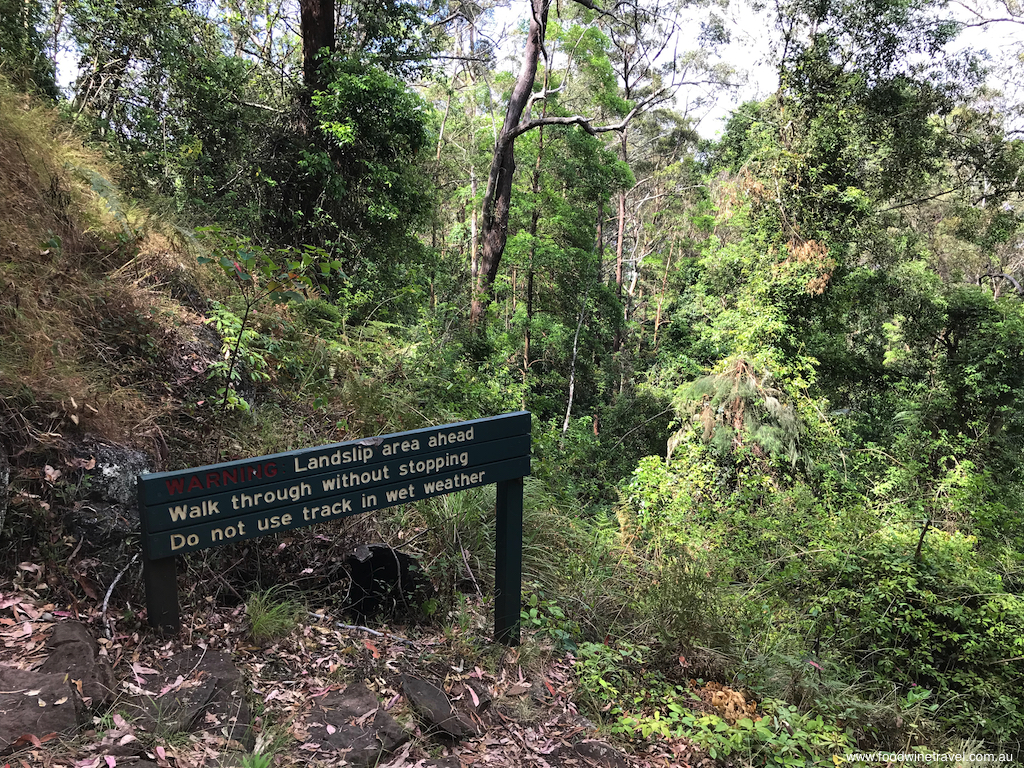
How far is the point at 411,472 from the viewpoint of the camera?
326 centimetres

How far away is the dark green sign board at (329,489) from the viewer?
104 inches

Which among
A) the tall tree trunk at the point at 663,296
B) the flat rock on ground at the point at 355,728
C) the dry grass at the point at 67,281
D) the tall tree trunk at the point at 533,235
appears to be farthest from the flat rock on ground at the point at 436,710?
the tall tree trunk at the point at 663,296

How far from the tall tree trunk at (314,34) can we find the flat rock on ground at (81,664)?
7608 millimetres

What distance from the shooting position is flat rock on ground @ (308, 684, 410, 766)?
8.78ft

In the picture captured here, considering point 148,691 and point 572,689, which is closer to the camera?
point 148,691

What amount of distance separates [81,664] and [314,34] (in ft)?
27.0

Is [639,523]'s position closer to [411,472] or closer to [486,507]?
[486,507]

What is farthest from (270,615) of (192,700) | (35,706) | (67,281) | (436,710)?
(67,281)

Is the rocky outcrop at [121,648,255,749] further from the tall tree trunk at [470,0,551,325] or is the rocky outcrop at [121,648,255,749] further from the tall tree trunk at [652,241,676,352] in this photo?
the tall tree trunk at [652,241,676,352]

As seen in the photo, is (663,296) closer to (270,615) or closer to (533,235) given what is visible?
(533,235)

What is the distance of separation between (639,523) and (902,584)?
2.85m

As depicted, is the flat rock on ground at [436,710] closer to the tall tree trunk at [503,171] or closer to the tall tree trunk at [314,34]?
the tall tree trunk at [314,34]

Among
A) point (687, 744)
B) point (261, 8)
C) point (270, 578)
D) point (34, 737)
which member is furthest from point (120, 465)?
point (261, 8)

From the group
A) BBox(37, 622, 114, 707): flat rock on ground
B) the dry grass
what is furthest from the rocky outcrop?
the dry grass
